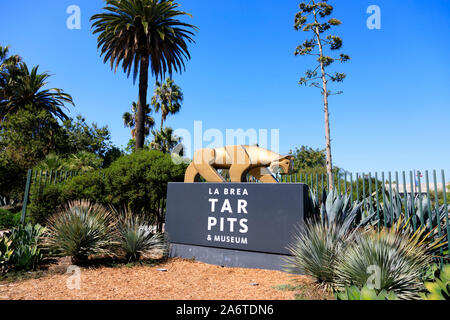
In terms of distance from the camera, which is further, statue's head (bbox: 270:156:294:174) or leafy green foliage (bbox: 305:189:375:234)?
statue's head (bbox: 270:156:294:174)

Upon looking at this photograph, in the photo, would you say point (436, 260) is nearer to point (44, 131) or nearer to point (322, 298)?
point (322, 298)

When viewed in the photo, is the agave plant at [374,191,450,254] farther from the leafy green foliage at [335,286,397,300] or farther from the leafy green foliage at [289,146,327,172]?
the leafy green foliage at [289,146,327,172]

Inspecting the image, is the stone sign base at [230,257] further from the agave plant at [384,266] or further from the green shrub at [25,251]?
the green shrub at [25,251]

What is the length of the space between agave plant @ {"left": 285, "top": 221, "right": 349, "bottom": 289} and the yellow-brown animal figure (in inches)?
106

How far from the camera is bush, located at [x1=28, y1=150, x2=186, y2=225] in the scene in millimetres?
10438

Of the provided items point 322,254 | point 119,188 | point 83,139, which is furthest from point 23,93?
point 322,254

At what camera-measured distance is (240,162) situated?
26.9 feet

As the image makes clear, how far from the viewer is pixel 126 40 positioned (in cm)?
1944

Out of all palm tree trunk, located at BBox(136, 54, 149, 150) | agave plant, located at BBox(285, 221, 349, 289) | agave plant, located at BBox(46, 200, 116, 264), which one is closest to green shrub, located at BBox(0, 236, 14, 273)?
agave plant, located at BBox(46, 200, 116, 264)

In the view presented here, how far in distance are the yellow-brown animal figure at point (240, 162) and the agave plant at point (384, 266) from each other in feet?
11.4

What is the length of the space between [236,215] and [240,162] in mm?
1717

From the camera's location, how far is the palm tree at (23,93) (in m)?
26.9
